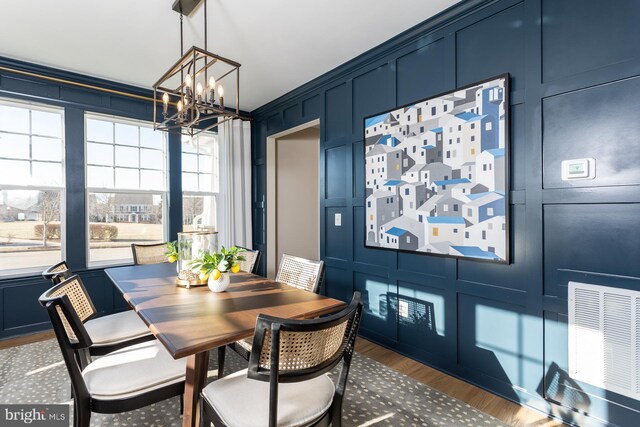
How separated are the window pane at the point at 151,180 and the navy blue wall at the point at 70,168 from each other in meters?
0.63

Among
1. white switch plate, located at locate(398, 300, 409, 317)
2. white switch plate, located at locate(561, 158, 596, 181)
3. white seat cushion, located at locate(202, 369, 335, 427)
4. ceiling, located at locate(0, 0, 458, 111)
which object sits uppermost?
ceiling, located at locate(0, 0, 458, 111)

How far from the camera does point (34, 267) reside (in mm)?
3426

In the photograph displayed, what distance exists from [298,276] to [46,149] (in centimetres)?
323

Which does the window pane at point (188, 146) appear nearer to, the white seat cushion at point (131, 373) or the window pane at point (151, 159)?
→ the window pane at point (151, 159)

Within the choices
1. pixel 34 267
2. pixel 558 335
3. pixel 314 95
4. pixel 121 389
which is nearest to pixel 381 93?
pixel 314 95

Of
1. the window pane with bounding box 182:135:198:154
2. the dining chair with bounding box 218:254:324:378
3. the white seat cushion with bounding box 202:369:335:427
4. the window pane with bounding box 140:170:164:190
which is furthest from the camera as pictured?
the window pane with bounding box 182:135:198:154

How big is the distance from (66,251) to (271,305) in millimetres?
A: 3143

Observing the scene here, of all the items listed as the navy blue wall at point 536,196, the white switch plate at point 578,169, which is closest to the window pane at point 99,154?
the navy blue wall at point 536,196

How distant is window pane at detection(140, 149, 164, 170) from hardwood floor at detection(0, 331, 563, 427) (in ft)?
7.18

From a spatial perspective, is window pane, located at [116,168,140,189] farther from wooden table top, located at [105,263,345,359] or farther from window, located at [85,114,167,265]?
wooden table top, located at [105,263,345,359]

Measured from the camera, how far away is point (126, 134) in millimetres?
3975

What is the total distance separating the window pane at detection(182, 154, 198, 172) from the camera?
4.38m

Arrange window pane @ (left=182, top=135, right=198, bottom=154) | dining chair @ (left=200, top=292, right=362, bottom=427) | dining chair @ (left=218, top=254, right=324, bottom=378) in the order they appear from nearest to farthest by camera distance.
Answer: dining chair @ (left=200, top=292, right=362, bottom=427)
dining chair @ (left=218, top=254, right=324, bottom=378)
window pane @ (left=182, top=135, right=198, bottom=154)

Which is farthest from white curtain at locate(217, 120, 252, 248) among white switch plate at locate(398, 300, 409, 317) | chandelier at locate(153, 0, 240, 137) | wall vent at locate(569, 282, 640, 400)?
wall vent at locate(569, 282, 640, 400)
